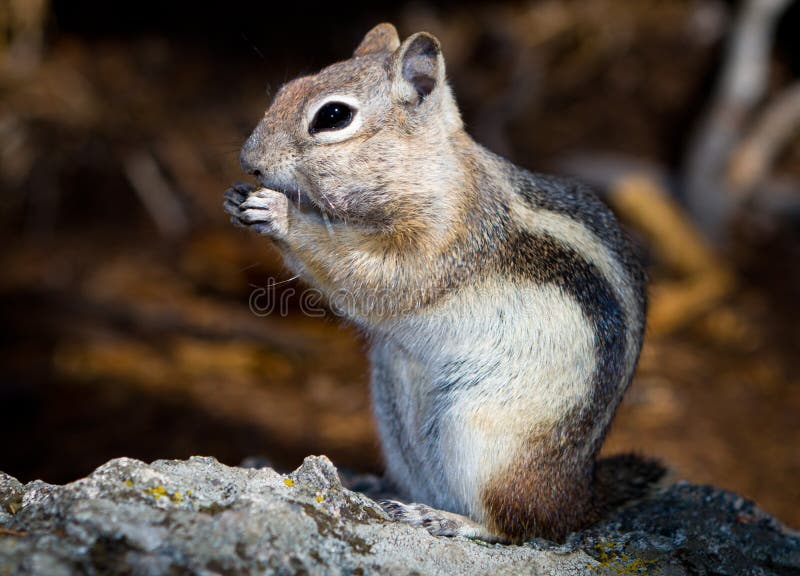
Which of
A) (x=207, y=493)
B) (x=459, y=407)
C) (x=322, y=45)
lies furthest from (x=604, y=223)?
(x=322, y=45)

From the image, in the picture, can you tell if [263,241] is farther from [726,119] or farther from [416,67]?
[726,119]

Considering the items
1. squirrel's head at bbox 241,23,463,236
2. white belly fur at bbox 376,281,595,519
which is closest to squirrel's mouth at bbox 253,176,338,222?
squirrel's head at bbox 241,23,463,236

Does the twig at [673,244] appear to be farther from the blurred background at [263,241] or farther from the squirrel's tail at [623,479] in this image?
the squirrel's tail at [623,479]

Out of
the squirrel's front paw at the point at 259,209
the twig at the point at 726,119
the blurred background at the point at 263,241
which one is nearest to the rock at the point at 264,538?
the squirrel's front paw at the point at 259,209

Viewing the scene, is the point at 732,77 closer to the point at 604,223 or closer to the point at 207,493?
the point at 604,223

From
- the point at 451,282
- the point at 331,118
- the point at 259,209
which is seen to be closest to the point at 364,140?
the point at 331,118
